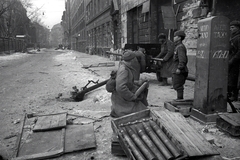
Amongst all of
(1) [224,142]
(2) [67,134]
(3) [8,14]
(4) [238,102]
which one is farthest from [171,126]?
(3) [8,14]

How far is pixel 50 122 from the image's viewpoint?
13.1 ft

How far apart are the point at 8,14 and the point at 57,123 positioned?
131ft

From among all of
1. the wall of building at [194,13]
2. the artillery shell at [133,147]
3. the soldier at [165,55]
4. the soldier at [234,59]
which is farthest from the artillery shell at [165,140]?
the wall of building at [194,13]

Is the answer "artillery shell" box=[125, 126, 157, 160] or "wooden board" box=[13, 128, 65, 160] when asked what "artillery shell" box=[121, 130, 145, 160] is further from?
"wooden board" box=[13, 128, 65, 160]

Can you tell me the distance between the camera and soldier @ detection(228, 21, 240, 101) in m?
5.13

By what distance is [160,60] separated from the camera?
6902 mm

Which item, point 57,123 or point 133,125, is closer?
point 133,125

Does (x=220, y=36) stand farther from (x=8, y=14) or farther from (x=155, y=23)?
(x=8, y=14)

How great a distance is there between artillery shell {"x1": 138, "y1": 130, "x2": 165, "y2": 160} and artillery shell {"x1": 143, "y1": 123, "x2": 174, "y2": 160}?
0.04 metres

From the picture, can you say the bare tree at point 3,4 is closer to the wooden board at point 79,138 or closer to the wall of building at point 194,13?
the wall of building at point 194,13

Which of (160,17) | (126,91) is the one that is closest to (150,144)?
(126,91)

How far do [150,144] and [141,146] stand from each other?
0.12m

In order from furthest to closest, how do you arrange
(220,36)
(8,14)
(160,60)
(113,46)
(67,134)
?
(8,14) → (113,46) → (160,60) → (220,36) → (67,134)

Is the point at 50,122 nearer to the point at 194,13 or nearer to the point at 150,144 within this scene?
the point at 150,144
